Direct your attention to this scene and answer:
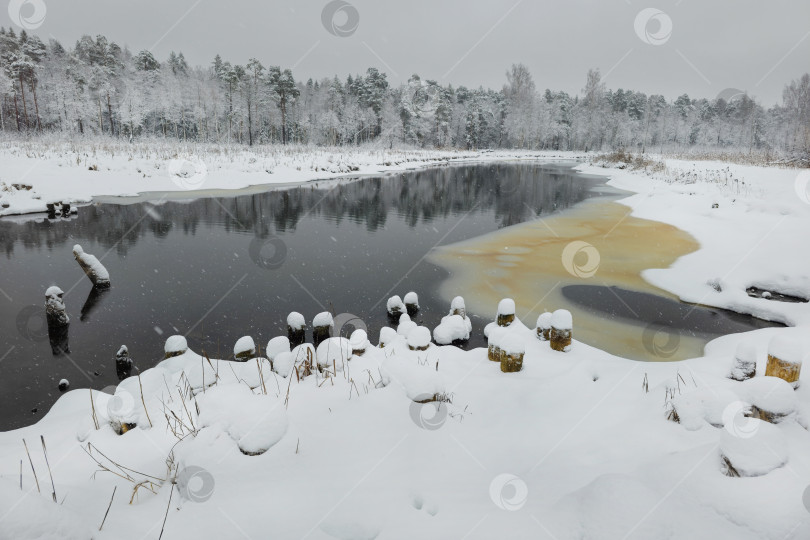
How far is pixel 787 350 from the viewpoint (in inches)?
147

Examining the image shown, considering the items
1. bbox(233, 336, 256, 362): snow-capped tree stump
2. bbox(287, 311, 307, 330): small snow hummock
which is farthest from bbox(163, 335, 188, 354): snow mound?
bbox(287, 311, 307, 330): small snow hummock

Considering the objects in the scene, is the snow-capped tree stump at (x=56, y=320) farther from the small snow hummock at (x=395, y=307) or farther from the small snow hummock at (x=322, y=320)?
the small snow hummock at (x=395, y=307)

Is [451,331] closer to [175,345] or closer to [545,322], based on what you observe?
[545,322]

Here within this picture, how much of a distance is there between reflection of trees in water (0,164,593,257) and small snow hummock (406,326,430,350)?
1032 centimetres

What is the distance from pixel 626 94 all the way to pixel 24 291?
114 m

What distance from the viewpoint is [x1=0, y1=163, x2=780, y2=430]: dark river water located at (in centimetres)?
650

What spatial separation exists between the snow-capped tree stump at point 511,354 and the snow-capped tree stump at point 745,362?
2.16 m

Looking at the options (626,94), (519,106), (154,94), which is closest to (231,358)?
(154,94)

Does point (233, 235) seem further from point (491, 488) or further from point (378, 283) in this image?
point (491, 488)

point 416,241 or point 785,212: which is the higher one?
point 785,212

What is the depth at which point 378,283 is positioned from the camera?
9641 millimetres

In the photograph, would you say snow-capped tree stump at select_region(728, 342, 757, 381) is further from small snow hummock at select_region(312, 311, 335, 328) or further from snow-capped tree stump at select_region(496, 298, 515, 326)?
small snow hummock at select_region(312, 311, 335, 328)

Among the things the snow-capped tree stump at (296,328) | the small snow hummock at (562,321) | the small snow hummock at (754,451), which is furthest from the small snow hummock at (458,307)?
the small snow hummock at (754,451)

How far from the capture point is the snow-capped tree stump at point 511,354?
15.8 feet
